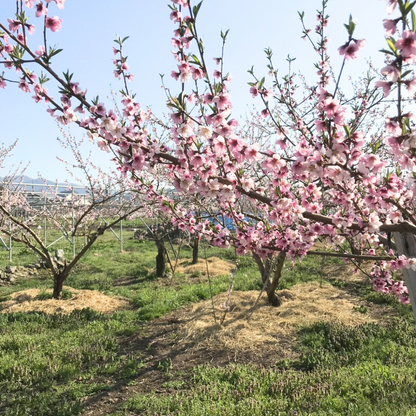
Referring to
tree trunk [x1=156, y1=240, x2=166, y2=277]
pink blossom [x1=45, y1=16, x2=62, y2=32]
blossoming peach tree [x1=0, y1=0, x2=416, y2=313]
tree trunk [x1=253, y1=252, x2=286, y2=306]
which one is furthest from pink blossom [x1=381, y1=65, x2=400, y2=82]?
tree trunk [x1=156, y1=240, x2=166, y2=277]

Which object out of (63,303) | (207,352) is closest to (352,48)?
(207,352)

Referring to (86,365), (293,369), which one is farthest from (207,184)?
(86,365)

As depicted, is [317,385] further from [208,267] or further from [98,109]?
[208,267]

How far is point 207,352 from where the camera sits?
217 inches

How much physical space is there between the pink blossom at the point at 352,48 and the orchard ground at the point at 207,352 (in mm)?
3061

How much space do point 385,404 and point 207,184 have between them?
2754 millimetres

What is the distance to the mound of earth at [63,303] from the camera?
7781 millimetres

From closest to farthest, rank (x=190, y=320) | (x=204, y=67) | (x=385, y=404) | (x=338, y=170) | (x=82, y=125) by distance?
(x=338, y=170) → (x=204, y=67) → (x=82, y=125) → (x=385, y=404) → (x=190, y=320)

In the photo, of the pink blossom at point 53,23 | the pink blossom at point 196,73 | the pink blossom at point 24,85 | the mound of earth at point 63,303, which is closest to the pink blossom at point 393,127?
the pink blossom at point 196,73

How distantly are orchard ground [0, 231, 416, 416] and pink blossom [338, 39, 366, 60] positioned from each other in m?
3.06

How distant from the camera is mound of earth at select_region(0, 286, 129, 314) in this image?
7.78 m

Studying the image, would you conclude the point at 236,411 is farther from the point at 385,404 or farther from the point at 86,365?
the point at 86,365

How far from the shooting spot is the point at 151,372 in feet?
16.2

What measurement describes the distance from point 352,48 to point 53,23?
2226 mm
